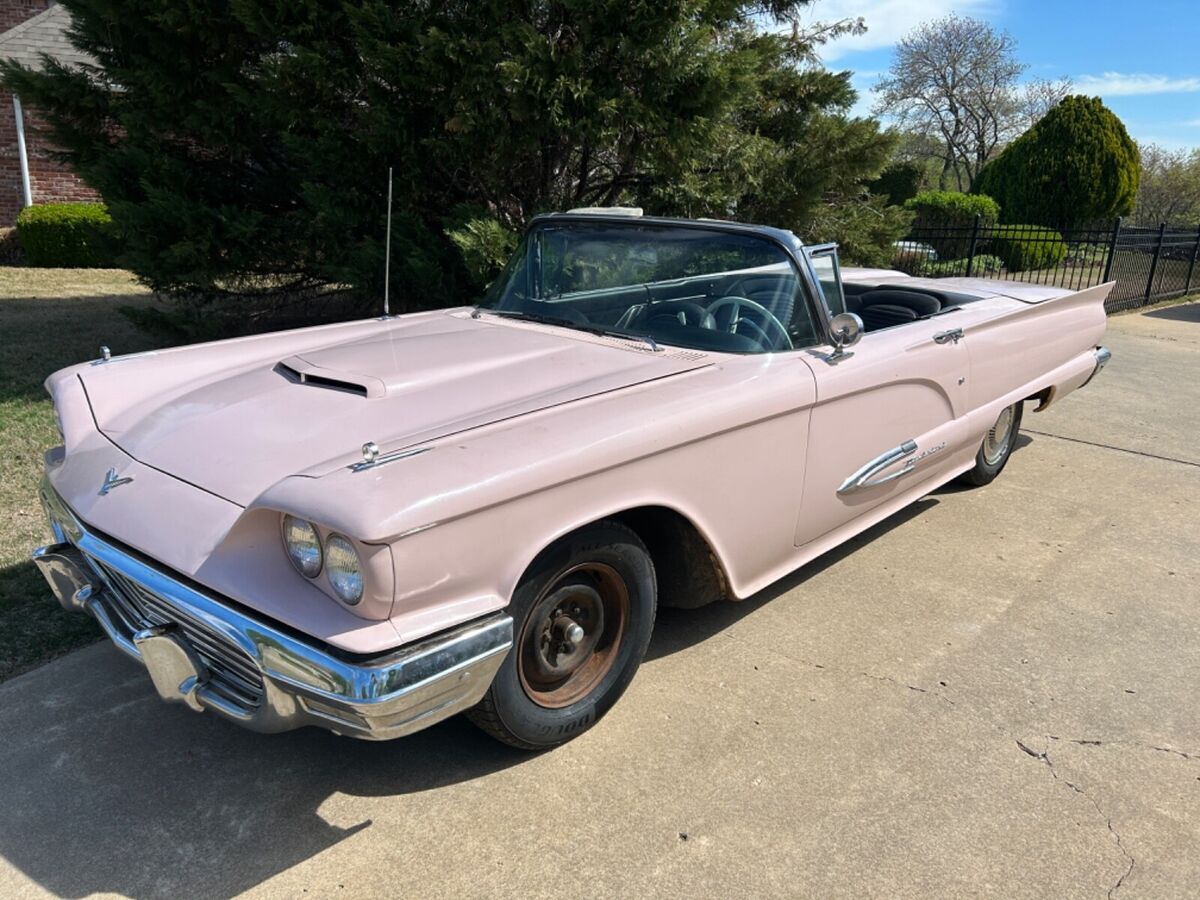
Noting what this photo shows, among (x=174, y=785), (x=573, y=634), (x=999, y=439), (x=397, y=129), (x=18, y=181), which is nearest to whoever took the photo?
(x=174, y=785)

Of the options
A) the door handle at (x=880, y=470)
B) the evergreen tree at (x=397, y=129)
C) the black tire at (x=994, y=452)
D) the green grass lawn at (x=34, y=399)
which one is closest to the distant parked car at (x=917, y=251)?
the evergreen tree at (x=397, y=129)

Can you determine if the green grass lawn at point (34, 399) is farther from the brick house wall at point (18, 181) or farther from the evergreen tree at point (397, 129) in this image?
the brick house wall at point (18, 181)

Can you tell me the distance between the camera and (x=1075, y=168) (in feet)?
59.4

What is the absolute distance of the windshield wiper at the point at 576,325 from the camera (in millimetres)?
3277

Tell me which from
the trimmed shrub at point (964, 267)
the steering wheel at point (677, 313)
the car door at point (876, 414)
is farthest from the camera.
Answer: the trimmed shrub at point (964, 267)

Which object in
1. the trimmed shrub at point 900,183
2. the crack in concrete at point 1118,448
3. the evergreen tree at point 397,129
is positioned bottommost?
the crack in concrete at point 1118,448

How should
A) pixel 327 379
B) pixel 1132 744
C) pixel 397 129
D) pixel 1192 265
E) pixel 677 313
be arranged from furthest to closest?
pixel 1192 265 < pixel 397 129 < pixel 677 313 < pixel 327 379 < pixel 1132 744

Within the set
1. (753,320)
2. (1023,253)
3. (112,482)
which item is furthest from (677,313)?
(1023,253)

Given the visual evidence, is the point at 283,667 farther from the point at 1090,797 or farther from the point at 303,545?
the point at 1090,797

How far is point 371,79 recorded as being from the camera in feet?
20.6

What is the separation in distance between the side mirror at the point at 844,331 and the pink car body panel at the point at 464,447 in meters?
0.05

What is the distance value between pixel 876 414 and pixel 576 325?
1.20 metres

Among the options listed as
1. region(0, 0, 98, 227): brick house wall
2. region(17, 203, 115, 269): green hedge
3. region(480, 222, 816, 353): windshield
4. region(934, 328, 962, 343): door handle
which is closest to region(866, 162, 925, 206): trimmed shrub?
region(0, 0, 98, 227): brick house wall

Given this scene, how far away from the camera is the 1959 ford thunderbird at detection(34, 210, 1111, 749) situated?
6.80 feet
